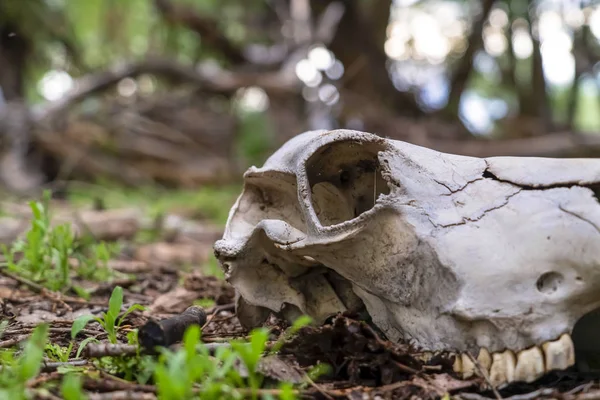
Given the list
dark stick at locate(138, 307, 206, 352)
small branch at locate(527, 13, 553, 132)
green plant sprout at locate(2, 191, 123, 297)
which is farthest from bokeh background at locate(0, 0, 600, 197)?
dark stick at locate(138, 307, 206, 352)

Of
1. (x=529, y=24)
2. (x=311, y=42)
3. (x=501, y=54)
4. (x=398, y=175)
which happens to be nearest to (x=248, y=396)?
(x=398, y=175)

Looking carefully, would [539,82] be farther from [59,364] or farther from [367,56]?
[59,364]

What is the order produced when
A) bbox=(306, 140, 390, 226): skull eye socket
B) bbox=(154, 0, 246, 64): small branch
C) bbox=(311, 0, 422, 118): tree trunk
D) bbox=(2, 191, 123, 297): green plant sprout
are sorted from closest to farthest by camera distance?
bbox=(306, 140, 390, 226): skull eye socket → bbox=(2, 191, 123, 297): green plant sprout → bbox=(154, 0, 246, 64): small branch → bbox=(311, 0, 422, 118): tree trunk

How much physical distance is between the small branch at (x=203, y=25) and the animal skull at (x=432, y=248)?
7.04 meters

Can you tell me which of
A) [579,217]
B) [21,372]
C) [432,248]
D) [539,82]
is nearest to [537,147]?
[539,82]

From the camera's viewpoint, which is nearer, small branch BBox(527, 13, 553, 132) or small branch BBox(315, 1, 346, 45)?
small branch BBox(315, 1, 346, 45)

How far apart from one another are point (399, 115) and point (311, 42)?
1.95 metres

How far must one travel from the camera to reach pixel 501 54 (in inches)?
505

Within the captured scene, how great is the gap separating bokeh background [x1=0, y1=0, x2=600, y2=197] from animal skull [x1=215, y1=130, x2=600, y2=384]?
4779 mm

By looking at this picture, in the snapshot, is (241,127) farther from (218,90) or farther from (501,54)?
(501,54)

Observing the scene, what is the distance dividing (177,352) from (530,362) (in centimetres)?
96

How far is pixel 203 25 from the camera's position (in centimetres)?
863

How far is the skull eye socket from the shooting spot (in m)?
2.01

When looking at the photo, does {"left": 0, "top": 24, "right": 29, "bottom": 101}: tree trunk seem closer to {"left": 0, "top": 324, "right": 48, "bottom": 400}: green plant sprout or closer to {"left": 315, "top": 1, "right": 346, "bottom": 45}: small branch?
{"left": 315, "top": 1, "right": 346, "bottom": 45}: small branch
